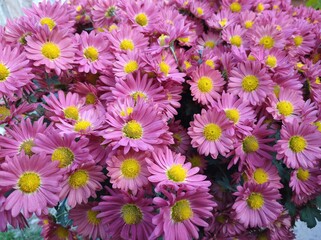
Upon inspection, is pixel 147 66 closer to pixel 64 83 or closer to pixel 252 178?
pixel 64 83

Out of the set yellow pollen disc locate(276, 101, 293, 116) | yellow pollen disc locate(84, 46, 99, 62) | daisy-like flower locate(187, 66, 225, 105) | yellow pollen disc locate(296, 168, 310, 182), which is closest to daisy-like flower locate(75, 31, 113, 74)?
yellow pollen disc locate(84, 46, 99, 62)

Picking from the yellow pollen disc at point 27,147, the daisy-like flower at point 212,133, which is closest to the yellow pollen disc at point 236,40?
the daisy-like flower at point 212,133

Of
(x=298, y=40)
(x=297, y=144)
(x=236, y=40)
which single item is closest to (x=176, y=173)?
(x=297, y=144)

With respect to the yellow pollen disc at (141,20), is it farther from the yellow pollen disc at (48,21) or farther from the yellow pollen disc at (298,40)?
the yellow pollen disc at (298,40)

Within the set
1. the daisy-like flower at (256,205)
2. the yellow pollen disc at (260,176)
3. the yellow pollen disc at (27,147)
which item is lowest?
the daisy-like flower at (256,205)

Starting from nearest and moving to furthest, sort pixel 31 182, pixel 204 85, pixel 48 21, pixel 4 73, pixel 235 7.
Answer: pixel 31 182 < pixel 4 73 < pixel 204 85 < pixel 48 21 < pixel 235 7

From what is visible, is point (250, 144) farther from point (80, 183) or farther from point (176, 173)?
point (80, 183)

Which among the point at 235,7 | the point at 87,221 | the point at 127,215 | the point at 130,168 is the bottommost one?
the point at 87,221

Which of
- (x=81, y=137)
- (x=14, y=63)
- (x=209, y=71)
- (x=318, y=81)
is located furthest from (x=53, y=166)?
(x=318, y=81)
